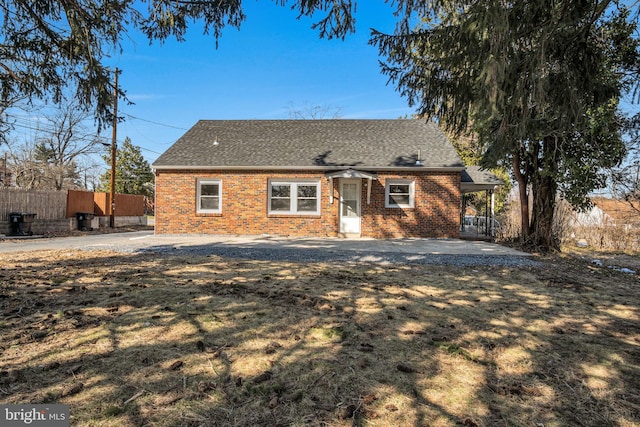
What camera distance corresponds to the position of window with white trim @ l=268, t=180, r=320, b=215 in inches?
558

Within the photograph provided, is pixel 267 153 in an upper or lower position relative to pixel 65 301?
upper

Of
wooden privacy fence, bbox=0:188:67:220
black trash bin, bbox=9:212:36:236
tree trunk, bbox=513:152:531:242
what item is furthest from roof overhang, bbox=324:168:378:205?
wooden privacy fence, bbox=0:188:67:220

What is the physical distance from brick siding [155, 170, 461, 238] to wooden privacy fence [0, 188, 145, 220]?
243 inches

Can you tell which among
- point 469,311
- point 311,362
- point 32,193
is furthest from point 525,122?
point 32,193

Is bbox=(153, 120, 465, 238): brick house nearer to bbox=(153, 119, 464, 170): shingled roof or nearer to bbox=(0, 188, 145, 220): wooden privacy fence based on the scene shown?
bbox=(153, 119, 464, 170): shingled roof

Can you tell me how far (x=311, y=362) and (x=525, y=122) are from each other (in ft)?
13.8

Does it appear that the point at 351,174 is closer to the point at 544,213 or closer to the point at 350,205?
the point at 350,205

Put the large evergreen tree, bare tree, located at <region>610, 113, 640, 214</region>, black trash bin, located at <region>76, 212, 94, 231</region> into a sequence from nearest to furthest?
the large evergreen tree < bare tree, located at <region>610, 113, 640, 214</region> < black trash bin, located at <region>76, 212, 94, 231</region>

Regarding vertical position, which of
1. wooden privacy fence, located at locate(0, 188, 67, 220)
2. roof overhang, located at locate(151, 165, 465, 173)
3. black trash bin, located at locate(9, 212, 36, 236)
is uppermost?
roof overhang, located at locate(151, 165, 465, 173)

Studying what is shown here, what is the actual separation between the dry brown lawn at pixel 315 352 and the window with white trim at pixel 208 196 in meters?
8.71

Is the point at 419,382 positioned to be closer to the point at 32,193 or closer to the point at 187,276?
the point at 187,276

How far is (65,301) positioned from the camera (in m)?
4.26

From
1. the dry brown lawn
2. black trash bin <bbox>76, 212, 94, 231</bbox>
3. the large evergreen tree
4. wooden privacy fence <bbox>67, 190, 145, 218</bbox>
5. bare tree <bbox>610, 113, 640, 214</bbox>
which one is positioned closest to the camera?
the dry brown lawn

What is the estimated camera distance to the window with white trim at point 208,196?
1431cm
